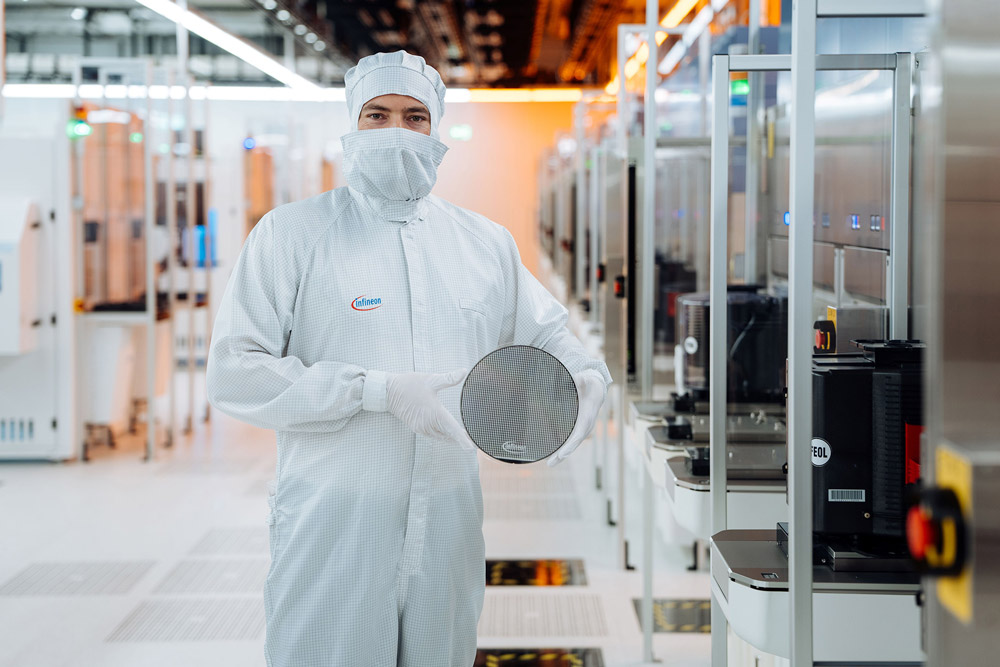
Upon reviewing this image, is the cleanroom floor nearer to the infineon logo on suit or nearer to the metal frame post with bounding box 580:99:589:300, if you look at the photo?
the metal frame post with bounding box 580:99:589:300

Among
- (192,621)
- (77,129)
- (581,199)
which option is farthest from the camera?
(581,199)

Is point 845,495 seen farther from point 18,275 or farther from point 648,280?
point 18,275

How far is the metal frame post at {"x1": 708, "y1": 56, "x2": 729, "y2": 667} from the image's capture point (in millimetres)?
2064

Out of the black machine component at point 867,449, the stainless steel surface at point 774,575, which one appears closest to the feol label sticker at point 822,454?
the black machine component at point 867,449

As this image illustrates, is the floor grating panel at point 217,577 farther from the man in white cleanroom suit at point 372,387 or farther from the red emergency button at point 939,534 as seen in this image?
the red emergency button at point 939,534

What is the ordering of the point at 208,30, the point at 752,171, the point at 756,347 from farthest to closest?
the point at 208,30 → the point at 752,171 → the point at 756,347

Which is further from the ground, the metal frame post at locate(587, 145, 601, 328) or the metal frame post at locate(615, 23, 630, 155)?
the metal frame post at locate(615, 23, 630, 155)

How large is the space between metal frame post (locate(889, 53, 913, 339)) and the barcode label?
0.69 m

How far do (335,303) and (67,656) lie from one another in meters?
2.00

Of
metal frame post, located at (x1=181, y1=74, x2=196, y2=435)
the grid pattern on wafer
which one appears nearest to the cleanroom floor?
metal frame post, located at (x1=181, y1=74, x2=196, y2=435)

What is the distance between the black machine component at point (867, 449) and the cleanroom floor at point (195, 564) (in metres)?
1.58

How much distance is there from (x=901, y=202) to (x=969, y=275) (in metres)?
1.49

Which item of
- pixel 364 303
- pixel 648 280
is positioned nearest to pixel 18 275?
pixel 648 280

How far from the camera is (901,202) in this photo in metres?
2.26
